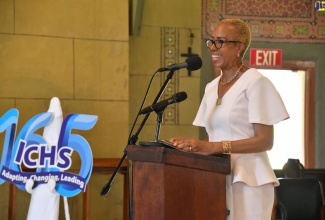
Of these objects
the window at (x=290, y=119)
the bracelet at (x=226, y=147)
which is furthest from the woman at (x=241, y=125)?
the window at (x=290, y=119)

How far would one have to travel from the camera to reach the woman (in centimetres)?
240

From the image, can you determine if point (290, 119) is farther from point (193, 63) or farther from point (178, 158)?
point (178, 158)

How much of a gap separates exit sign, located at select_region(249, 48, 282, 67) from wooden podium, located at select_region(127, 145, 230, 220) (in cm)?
545

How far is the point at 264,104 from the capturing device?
7.99 feet

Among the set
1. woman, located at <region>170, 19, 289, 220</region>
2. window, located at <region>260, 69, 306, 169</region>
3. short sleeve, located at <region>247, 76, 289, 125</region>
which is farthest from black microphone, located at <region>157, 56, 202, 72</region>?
window, located at <region>260, 69, 306, 169</region>

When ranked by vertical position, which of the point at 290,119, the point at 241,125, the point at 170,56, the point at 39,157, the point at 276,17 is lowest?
the point at 39,157

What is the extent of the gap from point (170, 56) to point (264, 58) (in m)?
1.16

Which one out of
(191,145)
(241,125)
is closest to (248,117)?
(241,125)

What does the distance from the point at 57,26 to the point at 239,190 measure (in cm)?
296

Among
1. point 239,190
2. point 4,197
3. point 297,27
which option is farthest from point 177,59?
point 239,190

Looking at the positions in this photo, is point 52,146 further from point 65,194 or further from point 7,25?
point 7,25

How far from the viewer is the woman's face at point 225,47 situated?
2.52 metres

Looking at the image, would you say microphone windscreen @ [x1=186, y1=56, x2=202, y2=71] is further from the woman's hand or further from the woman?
the woman's hand

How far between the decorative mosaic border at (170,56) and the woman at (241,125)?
464 centimetres
